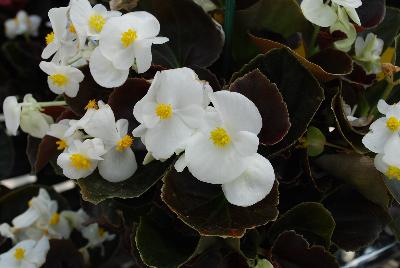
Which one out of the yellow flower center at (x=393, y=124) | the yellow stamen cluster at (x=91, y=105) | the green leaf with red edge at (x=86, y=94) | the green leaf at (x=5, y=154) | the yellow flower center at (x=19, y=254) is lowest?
the green leaf at (x=5, y=154)

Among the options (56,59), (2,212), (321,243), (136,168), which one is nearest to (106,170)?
(136,168)

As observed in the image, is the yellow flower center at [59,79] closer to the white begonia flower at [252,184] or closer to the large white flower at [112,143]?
the large white flower at [112,143]

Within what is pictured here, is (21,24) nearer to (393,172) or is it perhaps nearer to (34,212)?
(34,212)

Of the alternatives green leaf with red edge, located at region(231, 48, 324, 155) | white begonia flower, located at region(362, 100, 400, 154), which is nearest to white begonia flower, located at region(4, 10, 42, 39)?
green leaf with red edge, located at region(231, 48, 324, 155)

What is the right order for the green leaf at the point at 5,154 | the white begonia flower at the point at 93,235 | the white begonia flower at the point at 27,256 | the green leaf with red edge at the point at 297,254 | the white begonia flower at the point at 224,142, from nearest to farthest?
the white begonia flower at the point at 224,142, the green leaf with red edge at the point at 297,254, the white begonia flower at the point at 27,256, the white begonia flower at the point at 93,235, the green leaf at the point at 5,154

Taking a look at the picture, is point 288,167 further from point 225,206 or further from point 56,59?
point 56,59

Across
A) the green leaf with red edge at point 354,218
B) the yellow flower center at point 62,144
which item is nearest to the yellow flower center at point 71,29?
the yellow flower center at point 62,144
